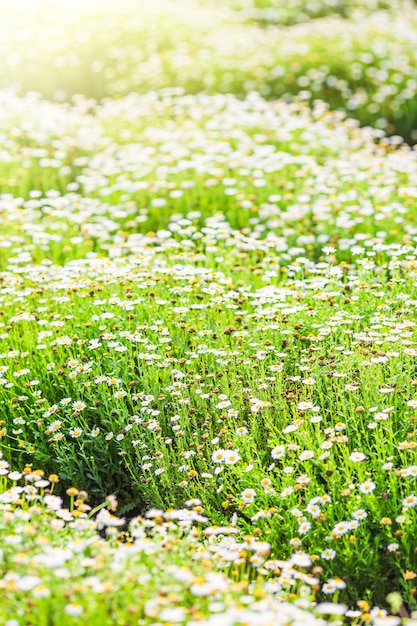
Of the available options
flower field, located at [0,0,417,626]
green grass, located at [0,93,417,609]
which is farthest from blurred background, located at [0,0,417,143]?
green grass, located at [0,93,417,609]

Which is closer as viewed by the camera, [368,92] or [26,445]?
[26,445]

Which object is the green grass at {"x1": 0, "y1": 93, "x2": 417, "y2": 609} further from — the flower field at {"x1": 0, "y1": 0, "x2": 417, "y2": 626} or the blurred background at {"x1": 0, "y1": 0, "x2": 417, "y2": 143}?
the blurred background at {"x1": 0, "y1": 0, "x2": 417, "y2": 143}

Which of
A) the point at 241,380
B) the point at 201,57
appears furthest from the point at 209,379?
the point at 201,57

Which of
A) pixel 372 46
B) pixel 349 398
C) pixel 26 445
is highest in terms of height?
pixel 372 46

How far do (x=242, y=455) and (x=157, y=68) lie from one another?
10.2 m

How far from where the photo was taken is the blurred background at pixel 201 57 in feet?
39.4

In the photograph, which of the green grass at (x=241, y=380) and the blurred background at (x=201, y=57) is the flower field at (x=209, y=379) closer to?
the green grass at (x=241, y=380)

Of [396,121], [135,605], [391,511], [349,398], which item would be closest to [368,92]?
[396,121]

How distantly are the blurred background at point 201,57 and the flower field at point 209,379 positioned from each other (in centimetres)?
217

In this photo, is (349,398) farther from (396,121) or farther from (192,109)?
(396,121)

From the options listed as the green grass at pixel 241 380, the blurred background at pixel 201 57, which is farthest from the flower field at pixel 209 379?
the blurred background at pixel 201 57

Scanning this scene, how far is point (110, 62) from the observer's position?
539 inches

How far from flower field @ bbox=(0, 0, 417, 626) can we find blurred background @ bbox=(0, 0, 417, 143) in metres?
2.17

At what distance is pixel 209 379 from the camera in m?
4.35
